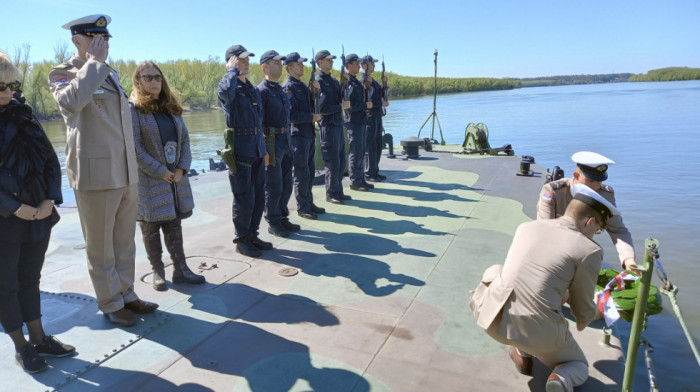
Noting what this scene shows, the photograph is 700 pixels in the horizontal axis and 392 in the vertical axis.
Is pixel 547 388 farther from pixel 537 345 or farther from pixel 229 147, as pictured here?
pixel 229 147

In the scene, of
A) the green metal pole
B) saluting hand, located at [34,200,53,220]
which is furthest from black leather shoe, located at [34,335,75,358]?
the green metal pole

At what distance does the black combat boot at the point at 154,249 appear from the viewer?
12.0ft

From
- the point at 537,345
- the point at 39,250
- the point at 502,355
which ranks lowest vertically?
the point at 502,355

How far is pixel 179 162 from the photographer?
3650mm

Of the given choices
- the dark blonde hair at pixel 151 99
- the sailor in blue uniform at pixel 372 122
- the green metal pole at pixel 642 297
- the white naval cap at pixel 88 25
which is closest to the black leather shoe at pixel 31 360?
the dark blonde hair at pixel 151 99

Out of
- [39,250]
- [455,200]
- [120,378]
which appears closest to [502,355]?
[120,378]

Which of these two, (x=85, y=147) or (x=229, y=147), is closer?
(x=85, y=147)

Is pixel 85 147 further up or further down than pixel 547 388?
further up

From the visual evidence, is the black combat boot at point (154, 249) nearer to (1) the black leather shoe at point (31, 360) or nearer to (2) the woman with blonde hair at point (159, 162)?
(2) the woman with blonde hair at point (159, 162)

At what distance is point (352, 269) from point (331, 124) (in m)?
2.86

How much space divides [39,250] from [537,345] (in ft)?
9.57

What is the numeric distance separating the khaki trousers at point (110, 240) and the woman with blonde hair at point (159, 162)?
13.9 inches

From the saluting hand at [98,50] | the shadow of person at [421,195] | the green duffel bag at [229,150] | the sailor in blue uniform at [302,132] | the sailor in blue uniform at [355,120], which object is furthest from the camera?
the sailor in blue uniform at [355,120]

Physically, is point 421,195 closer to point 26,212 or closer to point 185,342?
point 185,342
